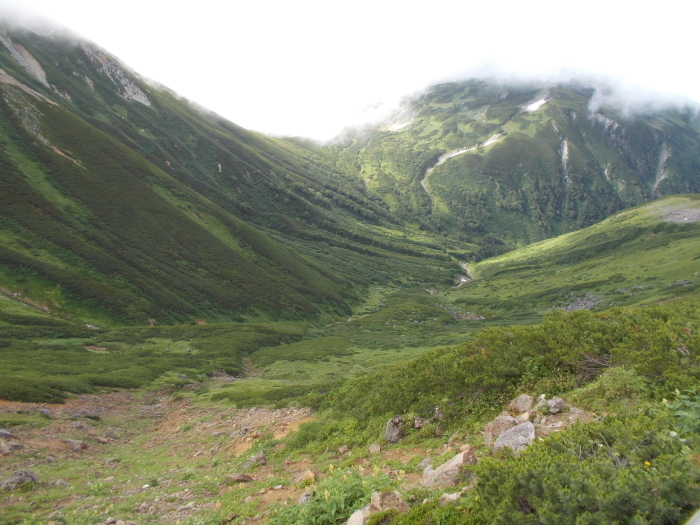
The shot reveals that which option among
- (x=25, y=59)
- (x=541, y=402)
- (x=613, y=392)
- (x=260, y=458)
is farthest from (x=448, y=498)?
(x=25, y=59)

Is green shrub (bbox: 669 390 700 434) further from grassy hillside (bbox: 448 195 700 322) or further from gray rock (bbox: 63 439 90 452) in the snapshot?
grassy hillside (bbox: 448 195 700 322)

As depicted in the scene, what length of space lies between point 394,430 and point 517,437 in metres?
6.38

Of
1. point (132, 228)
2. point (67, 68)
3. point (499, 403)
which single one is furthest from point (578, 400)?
point (67, 68)

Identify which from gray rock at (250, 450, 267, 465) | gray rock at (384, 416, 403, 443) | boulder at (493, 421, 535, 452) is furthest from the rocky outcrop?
gray rock at (250, 450, 267, 465)

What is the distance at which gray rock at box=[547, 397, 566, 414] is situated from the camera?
38.5 ft

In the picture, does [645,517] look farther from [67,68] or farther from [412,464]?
[67,68]

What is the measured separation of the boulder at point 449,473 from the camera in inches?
391

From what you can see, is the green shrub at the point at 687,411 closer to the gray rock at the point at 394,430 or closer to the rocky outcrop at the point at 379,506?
the rocky outcrop at the point at 379,506

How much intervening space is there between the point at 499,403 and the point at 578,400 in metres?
3.30

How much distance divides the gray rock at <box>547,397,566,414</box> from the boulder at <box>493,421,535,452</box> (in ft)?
4.79

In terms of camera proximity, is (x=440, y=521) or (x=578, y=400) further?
(x=578, y=400)

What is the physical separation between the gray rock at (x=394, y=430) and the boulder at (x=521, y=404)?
14.7 feet

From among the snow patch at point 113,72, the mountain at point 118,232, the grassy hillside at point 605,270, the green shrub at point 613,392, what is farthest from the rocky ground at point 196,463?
the snow patch at point 113,72

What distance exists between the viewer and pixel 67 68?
17525 centimetres
